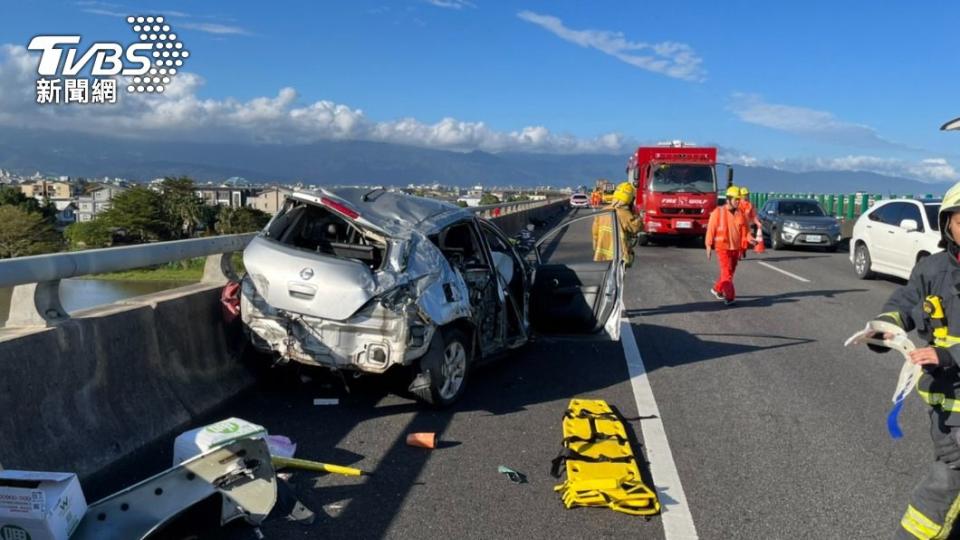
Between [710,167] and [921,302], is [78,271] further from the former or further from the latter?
[710,167]

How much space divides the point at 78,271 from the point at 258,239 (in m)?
1.55

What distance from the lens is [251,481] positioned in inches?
148

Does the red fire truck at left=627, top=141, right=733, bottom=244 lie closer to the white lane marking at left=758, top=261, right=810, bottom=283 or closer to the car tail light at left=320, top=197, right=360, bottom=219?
the white lane marking at left=758, top=261, right=810, bottom=283

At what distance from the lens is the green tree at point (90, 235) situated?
771cm

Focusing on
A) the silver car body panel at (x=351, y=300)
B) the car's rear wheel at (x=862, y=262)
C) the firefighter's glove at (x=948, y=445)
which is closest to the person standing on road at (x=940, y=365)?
the firefighter's glove at (x=948, y=445)

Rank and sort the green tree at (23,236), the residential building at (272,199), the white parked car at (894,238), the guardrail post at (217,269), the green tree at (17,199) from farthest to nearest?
the white parked car at (894,238), the green tree at (17,199), the green tree at (23,236), the guardrail post at (217,269), the residential building at (272,199)

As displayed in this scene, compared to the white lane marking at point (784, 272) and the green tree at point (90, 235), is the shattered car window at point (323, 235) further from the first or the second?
the white lane marking at point (784, 272)

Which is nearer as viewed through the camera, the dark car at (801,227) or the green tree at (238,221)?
the green tree at (238,221)

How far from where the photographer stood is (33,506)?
2918 millimetres

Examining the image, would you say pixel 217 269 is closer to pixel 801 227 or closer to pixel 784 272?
pixel 784 272

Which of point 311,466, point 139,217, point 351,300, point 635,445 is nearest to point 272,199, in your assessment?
point 351,300

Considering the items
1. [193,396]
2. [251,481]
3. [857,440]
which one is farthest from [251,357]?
[857,440]

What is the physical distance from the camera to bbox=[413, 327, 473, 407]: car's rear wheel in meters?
5.41

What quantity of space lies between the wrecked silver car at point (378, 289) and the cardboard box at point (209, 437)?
1.18 m
